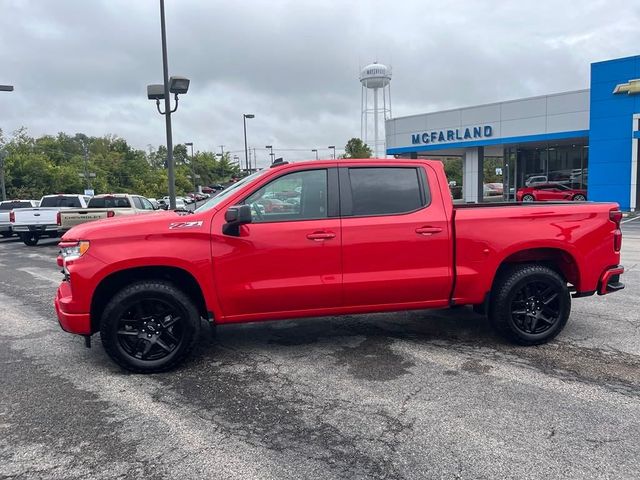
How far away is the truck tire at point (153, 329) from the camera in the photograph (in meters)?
4.56

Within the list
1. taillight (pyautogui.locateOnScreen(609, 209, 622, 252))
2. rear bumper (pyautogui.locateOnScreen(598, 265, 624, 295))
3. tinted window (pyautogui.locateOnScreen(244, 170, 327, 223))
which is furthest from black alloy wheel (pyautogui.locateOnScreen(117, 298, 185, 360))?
taillight (pyautogui.locateOnScreen(609, 209, 622, 252))

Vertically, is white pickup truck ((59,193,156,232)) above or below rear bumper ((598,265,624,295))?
above

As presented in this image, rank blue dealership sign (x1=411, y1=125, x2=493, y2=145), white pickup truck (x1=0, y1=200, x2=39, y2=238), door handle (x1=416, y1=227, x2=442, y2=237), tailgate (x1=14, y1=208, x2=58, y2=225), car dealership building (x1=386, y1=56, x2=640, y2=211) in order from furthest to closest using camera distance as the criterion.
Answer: blue dealership sign (x1=411, y1=125, x2=493, y2=145) → car dealership building (x1=386, y1=56, x2=640, y2=211) → white pickup truck (x1=0, y1=200, x2=39, y2=238) → tailgate (x1=14, y1=208, x2=58, y2=225) → door handle (x1=416, y1=227, x2=442, y2=237)

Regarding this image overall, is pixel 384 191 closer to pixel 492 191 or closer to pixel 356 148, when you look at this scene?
pixel 492 191

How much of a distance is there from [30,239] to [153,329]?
16077mm

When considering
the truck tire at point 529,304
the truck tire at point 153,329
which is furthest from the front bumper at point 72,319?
the truck tire at point 529,304

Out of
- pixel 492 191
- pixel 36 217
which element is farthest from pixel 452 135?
pixel 36 217

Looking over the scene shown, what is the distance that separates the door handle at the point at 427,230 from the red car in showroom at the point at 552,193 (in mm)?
25081

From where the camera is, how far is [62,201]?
1917cm

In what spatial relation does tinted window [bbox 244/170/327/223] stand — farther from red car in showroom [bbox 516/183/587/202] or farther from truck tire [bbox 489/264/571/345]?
red car in showroom [bbox 516/183/587/202]

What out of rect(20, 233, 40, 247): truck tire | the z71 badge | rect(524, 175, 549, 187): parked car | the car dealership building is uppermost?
the car dealership building

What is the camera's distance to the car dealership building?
24.4 meters

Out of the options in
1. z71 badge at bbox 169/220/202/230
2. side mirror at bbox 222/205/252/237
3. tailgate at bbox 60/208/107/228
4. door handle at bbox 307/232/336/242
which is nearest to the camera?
side mirror at bbox 222/205/252/237

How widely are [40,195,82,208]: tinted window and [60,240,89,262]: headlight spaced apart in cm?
1572
